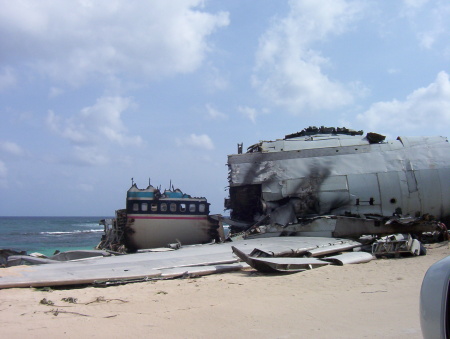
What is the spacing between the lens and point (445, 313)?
2.83 metres

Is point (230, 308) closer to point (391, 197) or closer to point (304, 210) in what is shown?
point (304, 210)

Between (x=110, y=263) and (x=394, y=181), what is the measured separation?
12.0 meters

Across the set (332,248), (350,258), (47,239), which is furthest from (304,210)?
(47,239)

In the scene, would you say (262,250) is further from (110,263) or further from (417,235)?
(417,235)

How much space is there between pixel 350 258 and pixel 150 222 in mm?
11525

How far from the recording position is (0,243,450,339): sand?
17.8 ft

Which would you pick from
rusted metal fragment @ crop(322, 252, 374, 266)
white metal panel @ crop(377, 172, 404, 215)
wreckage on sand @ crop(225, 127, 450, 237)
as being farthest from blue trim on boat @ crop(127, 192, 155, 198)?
rusted metal fragment @ crop(322, 252, 374, 266)

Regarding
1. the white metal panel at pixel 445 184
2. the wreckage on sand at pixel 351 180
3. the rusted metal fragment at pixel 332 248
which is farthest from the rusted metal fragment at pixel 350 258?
the white metal panel at pixel 445 184

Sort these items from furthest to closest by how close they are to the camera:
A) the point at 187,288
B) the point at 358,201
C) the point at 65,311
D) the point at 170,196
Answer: the point at 170,196 → the point at 358,201 → the point at 187,288 → the point at 65,311

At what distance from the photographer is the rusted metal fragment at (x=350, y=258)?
11.2 metres

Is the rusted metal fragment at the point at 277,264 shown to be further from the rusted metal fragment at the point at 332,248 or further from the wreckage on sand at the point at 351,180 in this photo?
the wreckage on sand at the point at 351,180

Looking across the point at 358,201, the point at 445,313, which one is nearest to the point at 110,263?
the point at 445,313

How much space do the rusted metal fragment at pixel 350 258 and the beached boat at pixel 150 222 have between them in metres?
10.5

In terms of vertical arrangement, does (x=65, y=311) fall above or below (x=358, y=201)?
below
